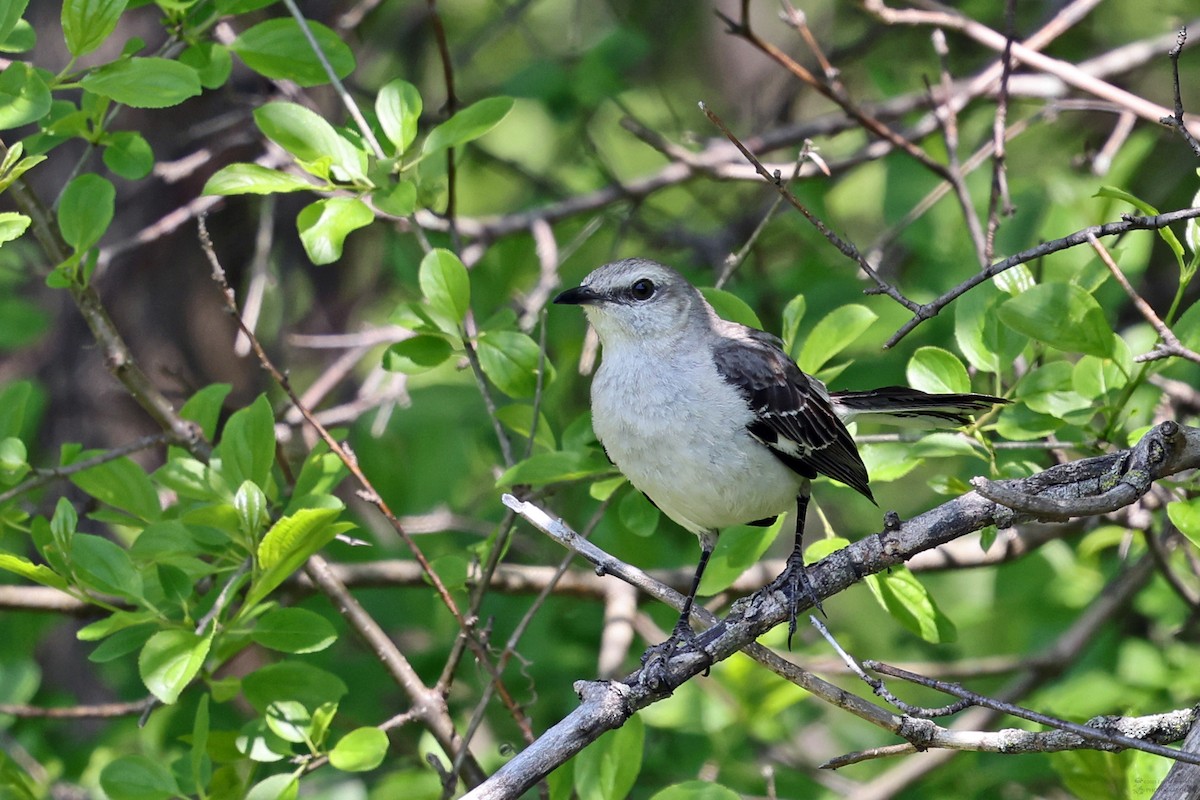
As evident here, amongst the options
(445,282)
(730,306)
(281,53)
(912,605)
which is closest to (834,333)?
(730,306)

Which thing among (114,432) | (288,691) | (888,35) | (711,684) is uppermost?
(888,35)

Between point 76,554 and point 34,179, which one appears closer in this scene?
point 76,554

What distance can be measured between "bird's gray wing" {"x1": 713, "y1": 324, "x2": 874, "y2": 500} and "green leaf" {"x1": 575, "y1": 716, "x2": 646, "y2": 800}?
3.28 ft

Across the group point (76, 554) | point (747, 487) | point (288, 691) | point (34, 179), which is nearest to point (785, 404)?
point (747, 487)

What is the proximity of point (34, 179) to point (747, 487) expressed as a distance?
3825 millimetres

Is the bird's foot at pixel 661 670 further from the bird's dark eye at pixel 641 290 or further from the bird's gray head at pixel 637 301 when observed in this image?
the bird's dark eye at pixel 641 290

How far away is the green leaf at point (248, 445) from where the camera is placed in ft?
10.6

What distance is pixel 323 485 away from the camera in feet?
11.4

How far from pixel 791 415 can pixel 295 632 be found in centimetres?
161

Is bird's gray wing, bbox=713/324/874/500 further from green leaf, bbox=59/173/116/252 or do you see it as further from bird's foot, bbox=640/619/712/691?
green leaf, bbox=59/173/116/252

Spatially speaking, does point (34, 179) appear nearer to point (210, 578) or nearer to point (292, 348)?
point (292, 348)

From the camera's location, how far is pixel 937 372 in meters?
3.32

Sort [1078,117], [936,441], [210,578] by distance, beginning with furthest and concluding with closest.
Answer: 1. [1078,117]
2. [210,578]
3. [936,441]

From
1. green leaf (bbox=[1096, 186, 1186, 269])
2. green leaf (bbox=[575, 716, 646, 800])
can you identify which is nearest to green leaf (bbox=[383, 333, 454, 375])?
green leaf (bbox=[575, 716, 646, 800])
